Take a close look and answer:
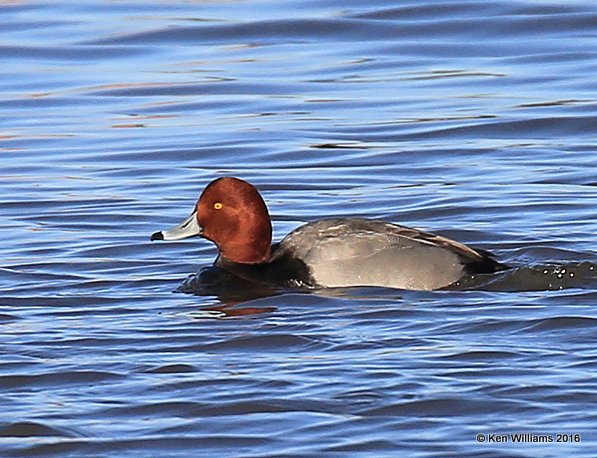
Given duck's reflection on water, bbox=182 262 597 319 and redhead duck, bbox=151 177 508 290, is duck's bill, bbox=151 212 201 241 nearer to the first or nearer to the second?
redhead duck, bbox=151 177 508 290

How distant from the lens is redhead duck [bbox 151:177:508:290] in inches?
393

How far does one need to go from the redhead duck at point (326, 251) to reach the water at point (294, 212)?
0.13 meters

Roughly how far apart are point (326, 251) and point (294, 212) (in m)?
2.71

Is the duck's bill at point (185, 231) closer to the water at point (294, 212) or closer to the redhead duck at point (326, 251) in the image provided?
the redhead duck at point (326, 251)

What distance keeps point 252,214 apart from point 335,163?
14.0 feet

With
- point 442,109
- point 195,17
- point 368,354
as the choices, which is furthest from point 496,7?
point 368,354

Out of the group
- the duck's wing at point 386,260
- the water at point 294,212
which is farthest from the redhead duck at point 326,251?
the water at point 294,212

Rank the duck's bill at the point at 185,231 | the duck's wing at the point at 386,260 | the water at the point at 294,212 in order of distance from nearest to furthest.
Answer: the water at the point at 294,212 < the duck's wing at the point at 386,260 < the duck's bill at the point at 185,231

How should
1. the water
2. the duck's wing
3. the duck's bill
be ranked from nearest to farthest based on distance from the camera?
the water → the duck's wing → the duck's bill

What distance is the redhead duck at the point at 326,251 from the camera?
32.8 feet

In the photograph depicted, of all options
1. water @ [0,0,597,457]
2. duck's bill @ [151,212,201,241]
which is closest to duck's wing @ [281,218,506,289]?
water @ [0,0,597,457]

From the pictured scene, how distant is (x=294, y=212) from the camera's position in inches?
502

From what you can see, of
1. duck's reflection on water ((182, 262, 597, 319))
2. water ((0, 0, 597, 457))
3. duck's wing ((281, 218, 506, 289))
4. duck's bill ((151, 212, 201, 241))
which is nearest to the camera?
water ((0, 0, 597, 457))

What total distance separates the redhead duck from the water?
133mm
